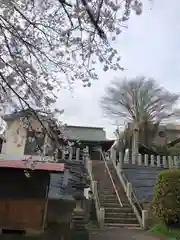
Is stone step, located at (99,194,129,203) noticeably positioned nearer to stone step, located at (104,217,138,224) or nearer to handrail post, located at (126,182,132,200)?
handrail post, located at (126,182,132,200)

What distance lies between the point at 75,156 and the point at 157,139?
510 inches

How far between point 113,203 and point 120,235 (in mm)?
3386

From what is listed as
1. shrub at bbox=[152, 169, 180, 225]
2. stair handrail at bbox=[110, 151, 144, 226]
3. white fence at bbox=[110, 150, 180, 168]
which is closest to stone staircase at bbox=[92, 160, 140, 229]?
stair handrail at bbox=[110, 151, 144, 226]

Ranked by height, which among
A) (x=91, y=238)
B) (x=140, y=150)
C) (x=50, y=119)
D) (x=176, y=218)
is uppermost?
(x=140, y=150)

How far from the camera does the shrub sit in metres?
10.9

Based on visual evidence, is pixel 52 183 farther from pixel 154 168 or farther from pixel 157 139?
pixel 157 139

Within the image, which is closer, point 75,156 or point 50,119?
point 50,119

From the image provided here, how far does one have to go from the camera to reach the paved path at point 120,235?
390 inches

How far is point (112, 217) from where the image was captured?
12.6 metres

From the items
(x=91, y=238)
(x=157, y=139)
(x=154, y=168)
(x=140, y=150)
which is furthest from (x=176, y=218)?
(x=157, y=139)

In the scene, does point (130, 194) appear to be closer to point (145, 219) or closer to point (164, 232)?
point (145, 219)

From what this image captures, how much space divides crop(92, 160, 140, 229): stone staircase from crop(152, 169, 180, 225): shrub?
139 cm

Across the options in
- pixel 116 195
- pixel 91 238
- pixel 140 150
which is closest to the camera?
pixel 91 238

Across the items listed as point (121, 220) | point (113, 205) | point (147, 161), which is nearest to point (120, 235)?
point (121, 220)
